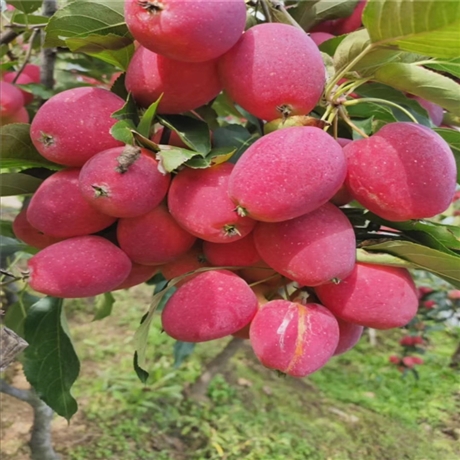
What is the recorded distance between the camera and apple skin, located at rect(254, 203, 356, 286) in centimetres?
43

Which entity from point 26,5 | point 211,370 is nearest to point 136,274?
point 26,5

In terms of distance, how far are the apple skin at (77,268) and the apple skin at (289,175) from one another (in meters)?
0.14

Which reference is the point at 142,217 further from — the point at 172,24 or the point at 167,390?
the point at 167,390

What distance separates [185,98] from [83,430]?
4.35ft

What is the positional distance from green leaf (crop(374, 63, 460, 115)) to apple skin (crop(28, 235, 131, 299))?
0.95 ft

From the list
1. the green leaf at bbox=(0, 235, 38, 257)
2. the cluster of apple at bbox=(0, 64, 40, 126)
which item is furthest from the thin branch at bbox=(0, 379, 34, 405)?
the cluster of apple at bbox=(0, 64, 40, 126)

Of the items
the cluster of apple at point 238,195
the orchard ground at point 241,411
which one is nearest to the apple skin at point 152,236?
the cluster of apple at point 238,195

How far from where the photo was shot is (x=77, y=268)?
46cm

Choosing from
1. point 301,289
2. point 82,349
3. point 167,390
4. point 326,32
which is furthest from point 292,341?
point 82,349

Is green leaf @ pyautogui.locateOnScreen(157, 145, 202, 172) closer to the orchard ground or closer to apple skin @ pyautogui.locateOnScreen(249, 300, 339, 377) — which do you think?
apple skin @ pyautogui.locateOnScreen(249, 300, 339, 377)

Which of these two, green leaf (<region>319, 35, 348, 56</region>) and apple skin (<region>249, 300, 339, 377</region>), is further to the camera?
green leaf (<region>319, 35, 348, 56</region>)

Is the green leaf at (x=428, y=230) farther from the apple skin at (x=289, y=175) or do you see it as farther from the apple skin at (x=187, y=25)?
the apple skin at (x=187, y=25)

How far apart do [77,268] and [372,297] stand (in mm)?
264

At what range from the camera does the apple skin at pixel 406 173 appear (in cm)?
41
